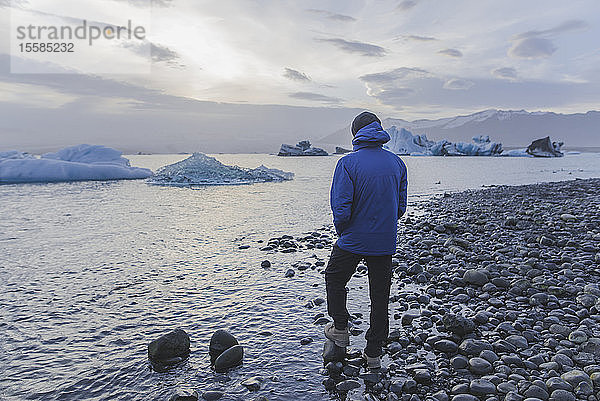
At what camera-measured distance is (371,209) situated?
3982 millimetres

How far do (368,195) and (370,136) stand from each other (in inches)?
24.1

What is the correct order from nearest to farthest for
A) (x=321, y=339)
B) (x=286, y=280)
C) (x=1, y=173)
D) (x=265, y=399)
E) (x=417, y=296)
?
1. (x=265, y=399)
2. (x=321, y=339)
3. (x=417, y=296)
4. (x=286, y=280)
5. (x=1, y=173)

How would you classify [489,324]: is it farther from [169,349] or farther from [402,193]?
[169,349]

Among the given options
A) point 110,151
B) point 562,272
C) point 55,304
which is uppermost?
point 110,151

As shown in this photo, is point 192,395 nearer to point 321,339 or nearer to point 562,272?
point 321,339

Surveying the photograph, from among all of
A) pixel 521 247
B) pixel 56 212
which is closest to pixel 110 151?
pixel 56 212

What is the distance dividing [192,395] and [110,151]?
117ft

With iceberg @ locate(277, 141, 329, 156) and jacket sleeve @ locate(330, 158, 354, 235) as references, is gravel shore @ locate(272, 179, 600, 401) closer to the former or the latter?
jacket sleeve @ locate(330, 158, 354, 235)

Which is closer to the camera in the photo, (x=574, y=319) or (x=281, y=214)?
(x=574, y=319)

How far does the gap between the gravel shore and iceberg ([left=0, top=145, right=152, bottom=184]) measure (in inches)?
1020

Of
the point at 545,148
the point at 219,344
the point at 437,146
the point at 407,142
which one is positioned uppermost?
the point at 407,142

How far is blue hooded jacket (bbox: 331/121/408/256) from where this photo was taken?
13.0 ft

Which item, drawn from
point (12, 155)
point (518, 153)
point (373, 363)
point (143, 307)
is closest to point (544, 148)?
point (518, 153)

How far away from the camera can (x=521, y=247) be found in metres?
8.43
